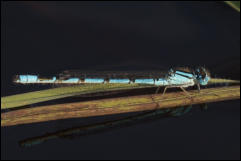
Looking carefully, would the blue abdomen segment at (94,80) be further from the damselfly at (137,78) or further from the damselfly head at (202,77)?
the damselfly head at (202,77)

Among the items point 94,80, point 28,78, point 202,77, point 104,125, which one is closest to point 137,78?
point 94,80

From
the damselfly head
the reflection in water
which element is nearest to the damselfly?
the damselfly head

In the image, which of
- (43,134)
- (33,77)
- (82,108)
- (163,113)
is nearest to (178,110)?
(163,113)

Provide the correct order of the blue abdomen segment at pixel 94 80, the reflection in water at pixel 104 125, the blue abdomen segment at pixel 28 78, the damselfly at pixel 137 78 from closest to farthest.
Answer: the reflection in water at pixel 104 125 < the blue abdomen segment at pixel 28 78 < the damselfly at pixel 137 78 < the blue abdomen segment at pixel 94 80

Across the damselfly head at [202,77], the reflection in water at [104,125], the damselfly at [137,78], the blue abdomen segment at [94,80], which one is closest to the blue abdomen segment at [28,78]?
the damselfly at [137,78]

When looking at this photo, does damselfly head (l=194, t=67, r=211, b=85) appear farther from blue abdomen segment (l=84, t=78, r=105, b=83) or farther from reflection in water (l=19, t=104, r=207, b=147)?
blue abdomen segment (l=84, t=78, r=105, b=83)

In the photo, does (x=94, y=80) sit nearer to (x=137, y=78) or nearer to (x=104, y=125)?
(x=137, y=78)

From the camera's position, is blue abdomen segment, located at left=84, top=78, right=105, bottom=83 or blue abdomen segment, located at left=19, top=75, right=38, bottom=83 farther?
blue abdomen segment, located at left=84, top=78, right=105, bottom=83
